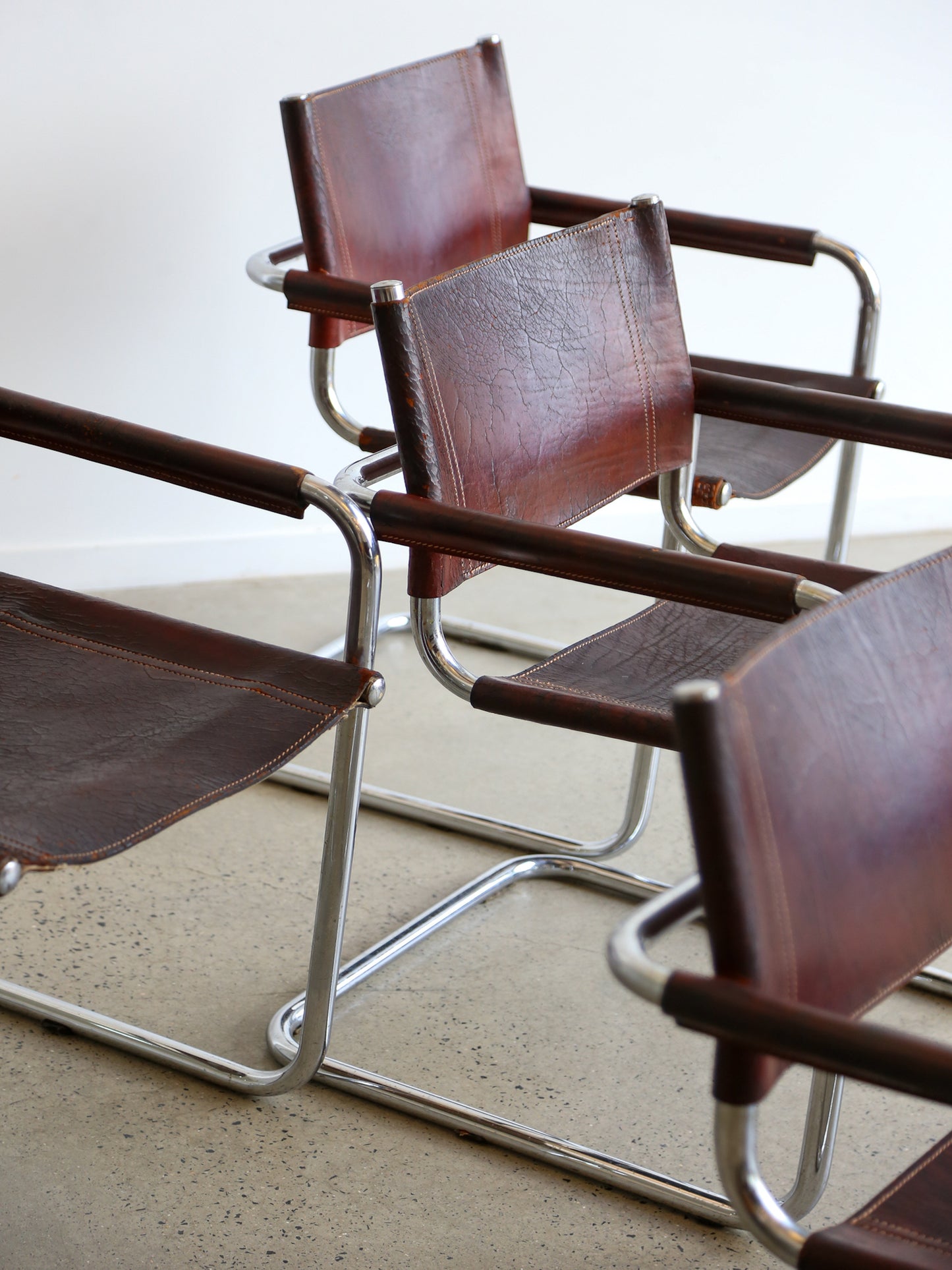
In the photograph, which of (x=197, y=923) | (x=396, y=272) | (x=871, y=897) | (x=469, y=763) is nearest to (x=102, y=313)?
(x=396, y=272)

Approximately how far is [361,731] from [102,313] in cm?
132

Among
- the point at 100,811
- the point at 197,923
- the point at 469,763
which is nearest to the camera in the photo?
the point at 100,811

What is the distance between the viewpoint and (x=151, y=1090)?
1428mm

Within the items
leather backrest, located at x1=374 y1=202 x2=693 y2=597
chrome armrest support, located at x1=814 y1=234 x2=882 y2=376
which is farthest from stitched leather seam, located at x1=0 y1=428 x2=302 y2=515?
Answer: chrome armrest support, located at x1=814 y1=234 x2=882 y2=376

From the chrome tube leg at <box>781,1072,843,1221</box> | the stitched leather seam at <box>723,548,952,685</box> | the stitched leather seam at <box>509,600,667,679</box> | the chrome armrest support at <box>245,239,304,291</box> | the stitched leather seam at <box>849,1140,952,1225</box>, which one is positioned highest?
the stitched leather seam at <box>723,548,952,685</box>

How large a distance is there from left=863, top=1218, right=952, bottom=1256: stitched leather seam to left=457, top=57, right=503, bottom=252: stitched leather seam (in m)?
1.47

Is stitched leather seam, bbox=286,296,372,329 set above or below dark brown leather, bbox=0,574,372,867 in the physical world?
above

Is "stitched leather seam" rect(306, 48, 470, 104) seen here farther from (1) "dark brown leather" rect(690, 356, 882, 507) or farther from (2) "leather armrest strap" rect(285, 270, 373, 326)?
(1) "dark brown leather" rect(690, 356, 882, 507)

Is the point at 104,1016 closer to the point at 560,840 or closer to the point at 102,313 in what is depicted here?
the point at 560,840

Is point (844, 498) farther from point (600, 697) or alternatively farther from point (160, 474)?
point (160, 474)

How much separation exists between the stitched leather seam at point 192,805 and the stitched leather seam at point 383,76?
2.87ft

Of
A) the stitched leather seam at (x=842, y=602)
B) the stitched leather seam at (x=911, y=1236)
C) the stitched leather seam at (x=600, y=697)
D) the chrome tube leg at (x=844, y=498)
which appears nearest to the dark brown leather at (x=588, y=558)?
the stitched leather seam at (x=600, y=697)

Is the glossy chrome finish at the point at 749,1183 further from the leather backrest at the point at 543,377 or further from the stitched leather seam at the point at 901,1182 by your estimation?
the leather backrest at the point at 543,377

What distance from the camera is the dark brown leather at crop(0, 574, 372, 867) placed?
3.44ft
